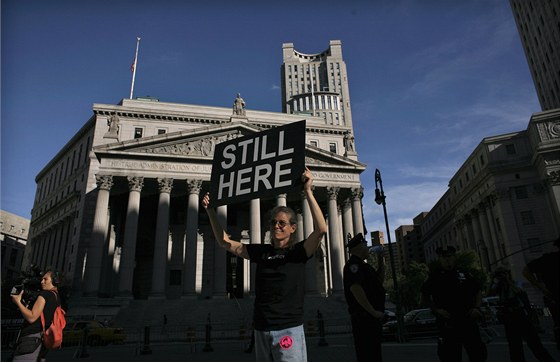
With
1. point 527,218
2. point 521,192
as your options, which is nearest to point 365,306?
point 527,218

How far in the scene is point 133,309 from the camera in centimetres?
2842

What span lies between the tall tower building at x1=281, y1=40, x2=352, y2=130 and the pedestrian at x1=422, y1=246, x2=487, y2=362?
103 meters

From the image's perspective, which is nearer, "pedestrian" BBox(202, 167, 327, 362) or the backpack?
"pedestrian" BBox(202, 167, 327, 362)

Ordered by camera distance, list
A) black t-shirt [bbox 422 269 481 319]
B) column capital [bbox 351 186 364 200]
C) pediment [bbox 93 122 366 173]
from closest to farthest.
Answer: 1. black t-shirt [bbox 422 269 481 319]
2. pediment [bbox 93 122 366 173]
3. column capital [bbox 351 186 364 200]

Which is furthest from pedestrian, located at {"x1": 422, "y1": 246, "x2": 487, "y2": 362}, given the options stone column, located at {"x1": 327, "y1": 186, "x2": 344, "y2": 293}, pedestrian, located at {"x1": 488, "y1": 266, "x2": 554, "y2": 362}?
stone column, located at {"x1": 327, "y1": 186, "x2": 344, "y2": 293}

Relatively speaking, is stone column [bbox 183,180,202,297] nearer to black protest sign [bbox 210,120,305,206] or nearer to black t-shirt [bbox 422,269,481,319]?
black t-shirt [bbox 422,269,481,319]

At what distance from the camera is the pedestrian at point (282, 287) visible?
11.8 ft

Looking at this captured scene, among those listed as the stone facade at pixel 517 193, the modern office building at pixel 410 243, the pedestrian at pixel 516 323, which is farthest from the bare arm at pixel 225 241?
the modern office building at pixel 410 243

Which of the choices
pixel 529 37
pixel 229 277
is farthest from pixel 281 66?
pixel 229 277

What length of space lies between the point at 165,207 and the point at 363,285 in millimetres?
30277

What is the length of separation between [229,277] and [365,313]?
1489 inches

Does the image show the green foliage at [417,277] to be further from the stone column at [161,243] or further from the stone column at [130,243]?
the stone column at [130,243]

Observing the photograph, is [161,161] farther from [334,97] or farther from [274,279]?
[334,97]

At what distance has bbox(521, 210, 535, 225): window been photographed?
50.7 m
